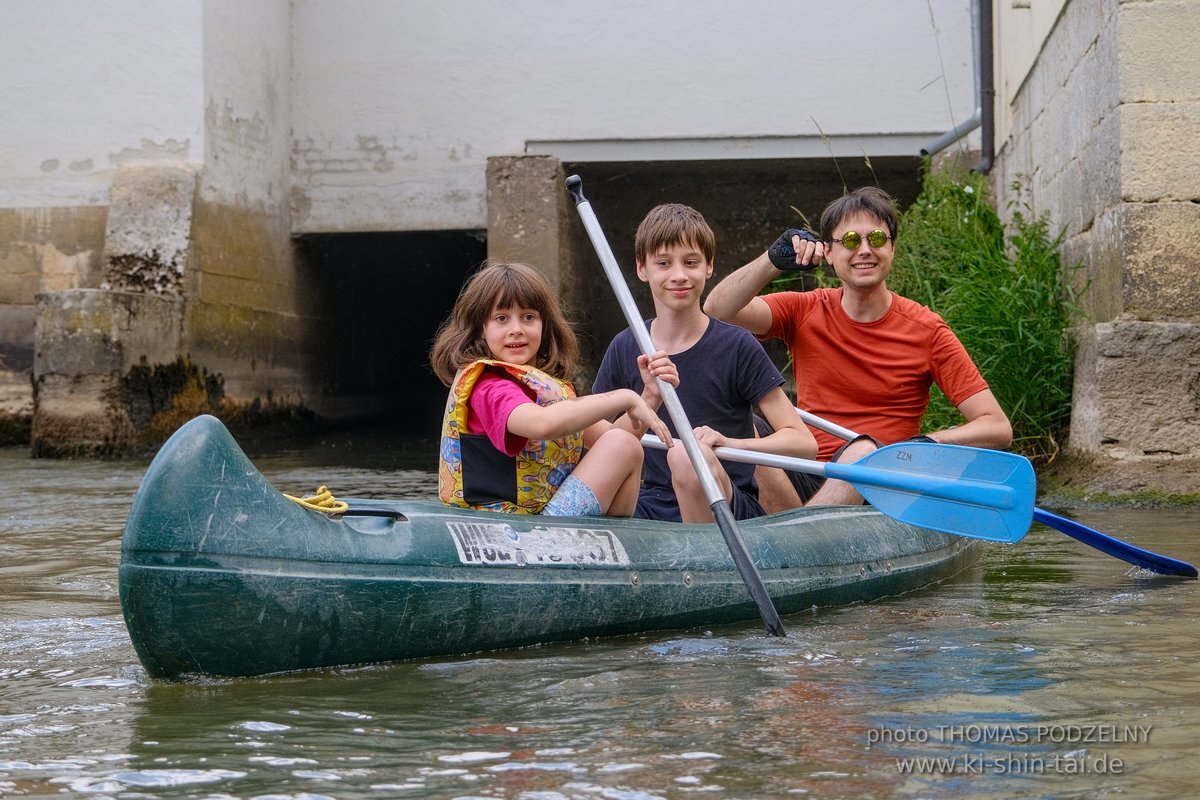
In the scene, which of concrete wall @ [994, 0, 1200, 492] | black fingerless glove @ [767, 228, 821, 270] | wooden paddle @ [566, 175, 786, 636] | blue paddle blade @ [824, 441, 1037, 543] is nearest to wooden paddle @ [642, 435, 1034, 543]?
blue paddle blade @ [824, 441, 1037, 543]

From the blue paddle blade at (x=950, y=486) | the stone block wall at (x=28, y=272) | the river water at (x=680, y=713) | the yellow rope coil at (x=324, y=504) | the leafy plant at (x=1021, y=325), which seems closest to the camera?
the river water at (x=680, y=713)

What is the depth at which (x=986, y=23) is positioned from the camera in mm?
7980

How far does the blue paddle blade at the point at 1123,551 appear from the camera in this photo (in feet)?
11.9

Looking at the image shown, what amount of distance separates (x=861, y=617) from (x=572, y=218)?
6.35 m

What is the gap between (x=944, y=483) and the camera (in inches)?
133

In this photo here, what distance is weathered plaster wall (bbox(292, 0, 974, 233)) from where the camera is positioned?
897cm

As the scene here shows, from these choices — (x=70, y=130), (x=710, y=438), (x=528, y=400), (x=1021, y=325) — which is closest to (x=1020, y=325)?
(x=1021, y=325)

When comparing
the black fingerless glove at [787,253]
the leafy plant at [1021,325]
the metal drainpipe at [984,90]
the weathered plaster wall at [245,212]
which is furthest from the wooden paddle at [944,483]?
the weathered plaster wall at [245,212]

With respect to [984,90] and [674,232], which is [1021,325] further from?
[984,90]

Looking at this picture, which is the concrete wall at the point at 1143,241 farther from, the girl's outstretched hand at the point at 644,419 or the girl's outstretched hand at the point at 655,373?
the girl's outstretched hand at the point at 644,419

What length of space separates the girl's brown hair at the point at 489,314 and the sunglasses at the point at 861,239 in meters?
1.01

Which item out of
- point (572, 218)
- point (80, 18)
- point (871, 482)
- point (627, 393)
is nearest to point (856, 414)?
point (871, 482)

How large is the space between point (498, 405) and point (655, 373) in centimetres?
46

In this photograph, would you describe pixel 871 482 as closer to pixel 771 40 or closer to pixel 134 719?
pixel 134 719
